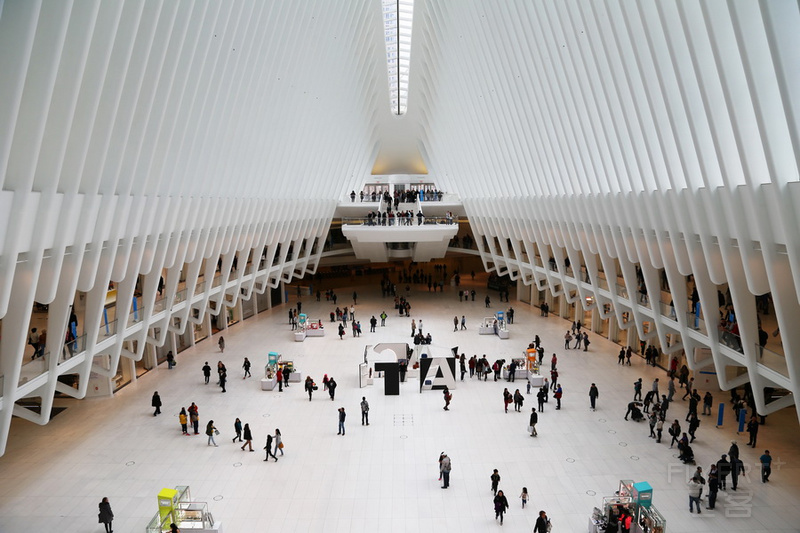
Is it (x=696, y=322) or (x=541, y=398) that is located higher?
(x=696, y=322)

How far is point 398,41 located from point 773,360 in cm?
2648

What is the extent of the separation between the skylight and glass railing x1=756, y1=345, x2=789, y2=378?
77.8 feet

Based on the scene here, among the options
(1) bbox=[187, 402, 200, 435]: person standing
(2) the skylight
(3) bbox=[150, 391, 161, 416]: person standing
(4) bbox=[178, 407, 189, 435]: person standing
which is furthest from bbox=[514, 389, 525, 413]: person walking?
(2) the skylight

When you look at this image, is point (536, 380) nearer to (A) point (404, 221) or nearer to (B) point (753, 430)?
(B) point (753, 430)

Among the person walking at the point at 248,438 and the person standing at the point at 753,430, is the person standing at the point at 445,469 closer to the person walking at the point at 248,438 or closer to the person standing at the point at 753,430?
the person walking at the point at 248,438

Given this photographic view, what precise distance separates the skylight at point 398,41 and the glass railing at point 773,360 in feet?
77.8

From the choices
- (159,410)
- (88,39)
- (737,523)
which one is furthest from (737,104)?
(159,410)

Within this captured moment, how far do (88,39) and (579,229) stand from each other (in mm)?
17295

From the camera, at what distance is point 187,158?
1581 cm

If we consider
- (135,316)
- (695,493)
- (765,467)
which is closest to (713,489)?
(695,493)

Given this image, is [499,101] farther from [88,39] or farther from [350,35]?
[88,39]

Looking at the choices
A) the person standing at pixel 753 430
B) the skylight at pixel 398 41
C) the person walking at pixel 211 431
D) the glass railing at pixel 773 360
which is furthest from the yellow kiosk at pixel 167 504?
the skylight at pixel 398 41

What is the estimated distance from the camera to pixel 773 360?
1243 cm

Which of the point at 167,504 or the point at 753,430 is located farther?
the point at 753,430
